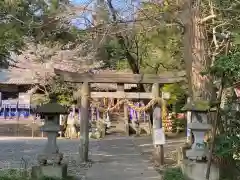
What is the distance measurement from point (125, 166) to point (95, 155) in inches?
139

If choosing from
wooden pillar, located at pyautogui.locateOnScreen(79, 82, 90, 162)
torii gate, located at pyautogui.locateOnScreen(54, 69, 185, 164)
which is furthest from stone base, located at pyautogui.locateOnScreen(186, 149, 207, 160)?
wooden pillar, located at pyautogui.locateOnScreen(79, 82, 90, 162)

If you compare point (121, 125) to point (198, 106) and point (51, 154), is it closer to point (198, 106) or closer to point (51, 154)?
point (51, 154)

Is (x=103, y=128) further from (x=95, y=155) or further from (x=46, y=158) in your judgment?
(x=46, y=158)

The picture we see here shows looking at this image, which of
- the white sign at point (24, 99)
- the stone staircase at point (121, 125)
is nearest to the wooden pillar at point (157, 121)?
the stone staircase at point (121, 125)

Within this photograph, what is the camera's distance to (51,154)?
10984mm

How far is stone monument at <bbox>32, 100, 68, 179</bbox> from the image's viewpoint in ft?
35.1

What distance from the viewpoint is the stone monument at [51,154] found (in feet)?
35.1

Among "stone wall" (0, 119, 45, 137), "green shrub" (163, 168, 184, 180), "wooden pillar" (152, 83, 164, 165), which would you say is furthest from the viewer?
"stone wall" (0, 119, 45, 137)

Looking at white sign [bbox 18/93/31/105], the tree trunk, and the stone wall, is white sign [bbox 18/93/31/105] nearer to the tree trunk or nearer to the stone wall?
the stone wall

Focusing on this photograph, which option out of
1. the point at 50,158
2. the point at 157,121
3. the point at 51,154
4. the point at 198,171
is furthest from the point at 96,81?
the point at 198,171

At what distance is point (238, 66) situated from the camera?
23.3 feet

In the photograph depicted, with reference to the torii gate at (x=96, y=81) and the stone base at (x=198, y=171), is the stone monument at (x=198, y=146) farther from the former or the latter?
the torii gate at (x=96, y=81)

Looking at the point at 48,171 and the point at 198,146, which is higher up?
the point at 198,146

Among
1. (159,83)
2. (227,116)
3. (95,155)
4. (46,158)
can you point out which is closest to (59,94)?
(95,155)
